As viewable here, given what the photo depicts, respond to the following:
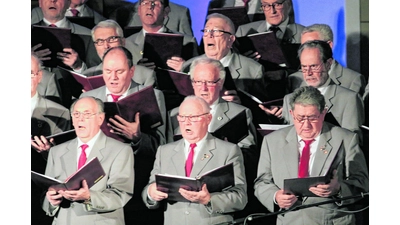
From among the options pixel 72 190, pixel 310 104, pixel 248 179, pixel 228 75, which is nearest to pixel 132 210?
pixel 72 190

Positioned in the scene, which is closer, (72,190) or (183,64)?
(72,190)

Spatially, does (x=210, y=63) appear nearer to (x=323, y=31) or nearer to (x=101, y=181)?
(x=323, y=31)

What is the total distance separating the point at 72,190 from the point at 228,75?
5.08 feet

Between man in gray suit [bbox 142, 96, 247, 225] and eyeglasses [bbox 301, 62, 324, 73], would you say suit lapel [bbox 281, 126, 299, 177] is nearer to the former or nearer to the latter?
man in gray suit [bbox 142, 96, 247, 225]

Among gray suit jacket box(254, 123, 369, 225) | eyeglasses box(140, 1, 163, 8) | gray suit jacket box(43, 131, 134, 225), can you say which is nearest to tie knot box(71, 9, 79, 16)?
eyeglasses box(140, 1, 163, 8)

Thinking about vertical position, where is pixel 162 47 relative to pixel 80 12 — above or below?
below

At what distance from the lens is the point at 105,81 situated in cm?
534

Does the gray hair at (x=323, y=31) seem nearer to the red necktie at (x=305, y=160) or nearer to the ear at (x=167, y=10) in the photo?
the red necktie at (x=305, y=160)

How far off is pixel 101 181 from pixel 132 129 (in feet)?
1.57

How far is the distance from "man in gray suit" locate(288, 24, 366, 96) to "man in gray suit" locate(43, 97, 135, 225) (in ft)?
4.92

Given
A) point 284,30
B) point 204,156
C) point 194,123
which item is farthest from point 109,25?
point 284,30

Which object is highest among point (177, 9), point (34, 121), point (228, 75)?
point (177, 9)

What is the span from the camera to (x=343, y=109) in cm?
549
